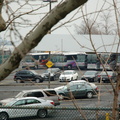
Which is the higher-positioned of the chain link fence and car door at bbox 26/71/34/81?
the chain link fence

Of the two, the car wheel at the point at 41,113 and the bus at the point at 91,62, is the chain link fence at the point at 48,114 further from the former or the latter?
the bus at the point at 91,62

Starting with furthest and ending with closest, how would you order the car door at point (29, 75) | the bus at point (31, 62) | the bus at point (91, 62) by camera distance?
the bus at point (91, 62) < the car door at point (29, 75) < the bus at point (31, 62)

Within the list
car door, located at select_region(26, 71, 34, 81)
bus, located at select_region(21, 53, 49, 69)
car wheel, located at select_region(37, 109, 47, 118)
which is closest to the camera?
bus, located at select_region(21, 53, 49, 69)

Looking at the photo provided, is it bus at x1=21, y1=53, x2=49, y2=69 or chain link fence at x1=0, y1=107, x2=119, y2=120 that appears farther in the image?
chain link fence at x1=0, y1=107, x2=119, y2=120

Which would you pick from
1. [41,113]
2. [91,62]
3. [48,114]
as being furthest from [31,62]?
[91,62]

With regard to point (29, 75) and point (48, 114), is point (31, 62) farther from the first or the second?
point (29, 75)

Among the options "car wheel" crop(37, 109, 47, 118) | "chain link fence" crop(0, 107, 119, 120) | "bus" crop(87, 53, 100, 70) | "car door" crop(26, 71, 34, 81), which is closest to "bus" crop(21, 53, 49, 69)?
"chain link fence" crop(0, 107, 119, 120)

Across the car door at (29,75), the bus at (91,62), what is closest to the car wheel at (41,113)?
the car door at (29,75)

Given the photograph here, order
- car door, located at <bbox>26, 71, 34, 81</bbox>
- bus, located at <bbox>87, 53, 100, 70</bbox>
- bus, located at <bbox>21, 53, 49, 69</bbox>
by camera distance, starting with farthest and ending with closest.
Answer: bus, located at <bbox>87, 53, 100, 70</bbox>
car door, located at <bbox>26, 71, 34, 81</bbox>
bus, located at <bbox>21, 53, 49, 69</bbox>

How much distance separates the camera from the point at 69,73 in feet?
106

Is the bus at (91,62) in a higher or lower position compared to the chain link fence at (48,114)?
lower

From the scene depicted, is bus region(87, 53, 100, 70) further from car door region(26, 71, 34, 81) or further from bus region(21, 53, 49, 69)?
bus region(21, 53, 49, 69)

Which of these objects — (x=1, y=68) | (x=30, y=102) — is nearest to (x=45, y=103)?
(x=30, y=102)

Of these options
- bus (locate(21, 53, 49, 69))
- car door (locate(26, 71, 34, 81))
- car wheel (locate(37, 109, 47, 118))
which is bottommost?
car door (locate(26, 71, 34, 81))
